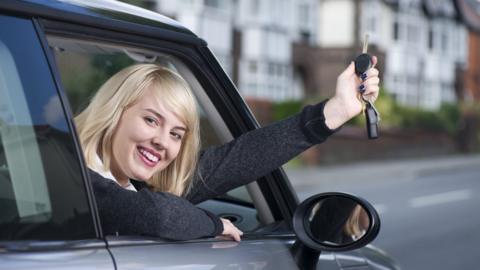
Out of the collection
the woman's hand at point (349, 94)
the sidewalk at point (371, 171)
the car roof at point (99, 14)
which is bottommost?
the sidewalk at point (371, 171)

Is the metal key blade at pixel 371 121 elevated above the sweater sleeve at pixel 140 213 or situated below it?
above

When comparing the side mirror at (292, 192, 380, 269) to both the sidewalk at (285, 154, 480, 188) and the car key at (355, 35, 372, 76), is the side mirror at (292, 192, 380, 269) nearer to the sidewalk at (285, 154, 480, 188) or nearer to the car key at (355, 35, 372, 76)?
the car key at (355, 35, 372, 76)

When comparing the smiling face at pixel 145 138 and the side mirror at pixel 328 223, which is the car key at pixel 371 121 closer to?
the side mirror at pixel 328 223

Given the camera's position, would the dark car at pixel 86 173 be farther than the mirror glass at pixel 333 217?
No

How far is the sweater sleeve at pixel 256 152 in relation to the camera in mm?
2348

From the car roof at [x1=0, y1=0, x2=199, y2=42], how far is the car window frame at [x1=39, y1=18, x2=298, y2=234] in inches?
0.8

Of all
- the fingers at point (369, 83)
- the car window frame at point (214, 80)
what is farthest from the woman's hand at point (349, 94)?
the car window frame at point (214, 80)

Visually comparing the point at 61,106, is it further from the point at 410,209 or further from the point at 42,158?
the point at 410,209

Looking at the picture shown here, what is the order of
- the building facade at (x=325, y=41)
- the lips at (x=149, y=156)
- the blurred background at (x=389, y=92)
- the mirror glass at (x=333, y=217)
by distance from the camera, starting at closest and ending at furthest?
the lips at (x=149, y=156) → the mirror glass at (x=333, y=217) → the blurred background at (x=389, y=92) → the building facade at (x=325, y=41)

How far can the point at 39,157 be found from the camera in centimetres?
177

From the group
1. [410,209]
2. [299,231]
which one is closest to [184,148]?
[299,231]

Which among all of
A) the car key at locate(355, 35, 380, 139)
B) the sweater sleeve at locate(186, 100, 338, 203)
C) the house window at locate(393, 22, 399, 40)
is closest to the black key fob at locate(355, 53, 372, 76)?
the car key at locate(355, 35, 380, 139)

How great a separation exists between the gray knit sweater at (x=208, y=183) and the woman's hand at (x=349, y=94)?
0.05m

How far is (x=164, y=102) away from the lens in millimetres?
2258
